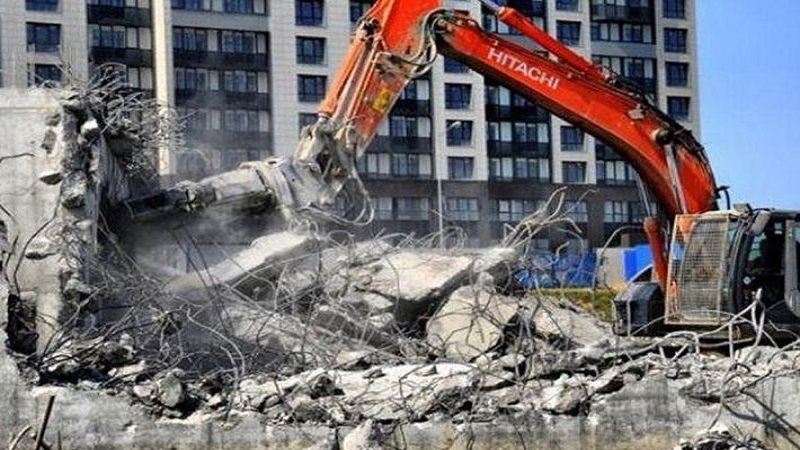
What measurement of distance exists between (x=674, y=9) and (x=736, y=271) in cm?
5489

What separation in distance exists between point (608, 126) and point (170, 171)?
249 inches

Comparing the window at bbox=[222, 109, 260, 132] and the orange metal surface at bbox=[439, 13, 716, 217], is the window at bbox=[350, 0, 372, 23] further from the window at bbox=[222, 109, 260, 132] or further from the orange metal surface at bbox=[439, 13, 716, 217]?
the orange metal surface at bbox=[439, 13, 716, 217]

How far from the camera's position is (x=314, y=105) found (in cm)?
5456

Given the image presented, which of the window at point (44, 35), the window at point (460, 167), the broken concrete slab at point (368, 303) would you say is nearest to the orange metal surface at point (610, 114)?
the broken concrete slab at point (368, 303)

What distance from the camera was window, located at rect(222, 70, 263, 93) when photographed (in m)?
53.8

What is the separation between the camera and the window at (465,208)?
5803 centimetres

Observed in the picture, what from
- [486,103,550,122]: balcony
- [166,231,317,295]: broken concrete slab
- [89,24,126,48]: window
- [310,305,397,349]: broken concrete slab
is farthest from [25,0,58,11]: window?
[310,305,397,349]: broken concrete slab

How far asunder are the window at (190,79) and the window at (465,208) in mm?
11843

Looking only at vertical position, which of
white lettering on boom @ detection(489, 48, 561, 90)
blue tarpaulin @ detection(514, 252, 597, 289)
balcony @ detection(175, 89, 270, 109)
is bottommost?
blue tarpaulin @ detection(514, 252, 597, 289)

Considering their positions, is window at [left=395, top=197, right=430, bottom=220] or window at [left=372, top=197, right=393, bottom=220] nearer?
window at [left=372, top=197, right=393, bottom=220]

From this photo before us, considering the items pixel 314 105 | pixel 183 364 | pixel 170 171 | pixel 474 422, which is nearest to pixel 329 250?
pixel 183 364

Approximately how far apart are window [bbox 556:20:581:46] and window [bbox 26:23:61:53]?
2330 centimetres

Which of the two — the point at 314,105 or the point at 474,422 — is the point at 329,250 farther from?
the point at 314,105

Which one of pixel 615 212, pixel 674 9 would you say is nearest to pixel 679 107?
pixel 674 9
